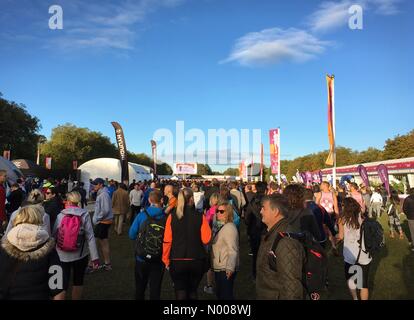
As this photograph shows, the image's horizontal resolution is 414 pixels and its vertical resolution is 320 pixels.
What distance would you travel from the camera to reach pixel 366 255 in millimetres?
5328

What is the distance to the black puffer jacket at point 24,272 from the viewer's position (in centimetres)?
303

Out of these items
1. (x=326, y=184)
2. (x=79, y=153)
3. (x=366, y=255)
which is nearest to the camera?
(x=366, y=255)

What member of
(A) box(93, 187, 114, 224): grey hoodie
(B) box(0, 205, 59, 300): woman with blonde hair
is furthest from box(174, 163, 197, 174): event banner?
(B) box(0, 205, 59, 300): woman with blonde hair

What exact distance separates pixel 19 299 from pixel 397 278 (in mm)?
7510

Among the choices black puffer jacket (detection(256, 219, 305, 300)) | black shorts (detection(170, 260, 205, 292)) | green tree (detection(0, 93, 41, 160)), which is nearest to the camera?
black puffer jacket (detection(256, 219, 305, 300))

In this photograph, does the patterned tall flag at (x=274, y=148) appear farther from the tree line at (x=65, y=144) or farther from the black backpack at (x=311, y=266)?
the tree line at (x=65, y=144)

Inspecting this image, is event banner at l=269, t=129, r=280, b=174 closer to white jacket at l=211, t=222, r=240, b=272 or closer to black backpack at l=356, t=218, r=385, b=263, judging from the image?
black backpack at l=356, t=218, r=385, b=263

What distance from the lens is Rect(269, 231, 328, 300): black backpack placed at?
9.41 ft

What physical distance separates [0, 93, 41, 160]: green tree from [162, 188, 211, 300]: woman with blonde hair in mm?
48366

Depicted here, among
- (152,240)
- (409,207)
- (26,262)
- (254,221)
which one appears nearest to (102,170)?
(409,207)
